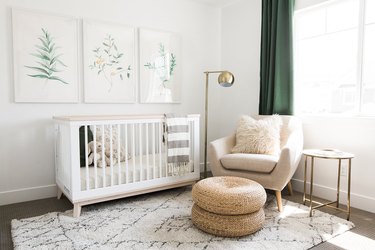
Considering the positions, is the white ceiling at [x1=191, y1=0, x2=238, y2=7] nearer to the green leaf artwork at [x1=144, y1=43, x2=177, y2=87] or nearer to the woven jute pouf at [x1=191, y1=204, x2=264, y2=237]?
the green leaf artwork at [x1=144, y1=43, x2=177, y2=87]

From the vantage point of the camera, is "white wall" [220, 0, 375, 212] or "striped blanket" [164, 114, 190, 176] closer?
"white wall" [220, 0, 375, 212]

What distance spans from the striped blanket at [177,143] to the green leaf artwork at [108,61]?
0.91 m

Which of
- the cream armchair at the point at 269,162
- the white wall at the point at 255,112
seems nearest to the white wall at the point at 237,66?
the white wall at the point at 255,112

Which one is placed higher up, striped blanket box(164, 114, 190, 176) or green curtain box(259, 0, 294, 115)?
green curtain box(259, 0, 294, 115)

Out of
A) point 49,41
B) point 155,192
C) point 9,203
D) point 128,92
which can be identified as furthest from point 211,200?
point 49,41

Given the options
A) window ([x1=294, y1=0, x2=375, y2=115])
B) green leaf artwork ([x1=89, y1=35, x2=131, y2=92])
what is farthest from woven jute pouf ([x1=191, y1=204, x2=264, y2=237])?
green leaf artwork ([x1=89, y1=35, x2=131, y2=92])

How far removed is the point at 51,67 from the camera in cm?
284

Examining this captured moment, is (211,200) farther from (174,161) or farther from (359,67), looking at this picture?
(359,67)

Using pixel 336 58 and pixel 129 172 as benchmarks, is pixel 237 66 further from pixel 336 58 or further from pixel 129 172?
pixel 129 172

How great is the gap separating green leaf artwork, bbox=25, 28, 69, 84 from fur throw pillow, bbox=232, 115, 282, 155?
6.69 feet

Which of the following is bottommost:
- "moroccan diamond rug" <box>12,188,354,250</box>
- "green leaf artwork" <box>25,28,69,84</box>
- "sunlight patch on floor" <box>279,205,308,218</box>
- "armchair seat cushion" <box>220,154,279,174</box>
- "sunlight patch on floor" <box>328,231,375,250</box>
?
"sunlight patch on floor" <box>328,231,375,250</box>

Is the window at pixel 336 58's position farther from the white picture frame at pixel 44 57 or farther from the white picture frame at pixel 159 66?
the white picture frame at pixel 44 57

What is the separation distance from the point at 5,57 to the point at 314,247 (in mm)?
3095

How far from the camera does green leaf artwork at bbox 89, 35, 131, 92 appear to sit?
308 cm
